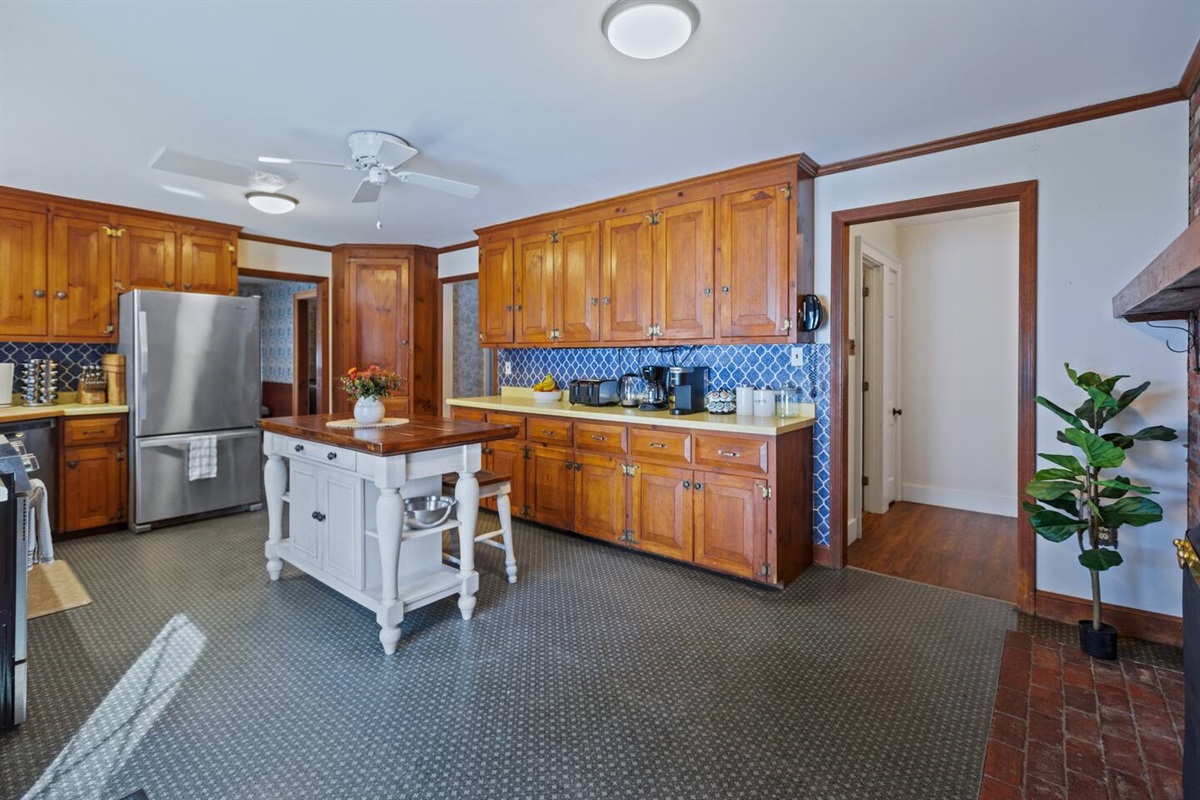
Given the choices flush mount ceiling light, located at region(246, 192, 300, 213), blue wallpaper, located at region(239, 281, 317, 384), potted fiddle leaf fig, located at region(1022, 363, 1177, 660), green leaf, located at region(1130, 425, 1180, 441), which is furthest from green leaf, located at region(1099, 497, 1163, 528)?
blue wallpaper, located at region(239, 281, 317, 384)

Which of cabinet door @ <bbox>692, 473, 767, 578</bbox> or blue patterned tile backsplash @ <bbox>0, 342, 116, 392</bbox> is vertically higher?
blue patterned tile backsplash @ <bbox>0, 342, 116, 392</bbox>

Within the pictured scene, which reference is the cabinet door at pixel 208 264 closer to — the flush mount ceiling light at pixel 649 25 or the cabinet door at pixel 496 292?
the cabinet door at pixel 496 292

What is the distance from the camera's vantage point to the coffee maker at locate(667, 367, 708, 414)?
3.65m

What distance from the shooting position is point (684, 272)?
369 cm

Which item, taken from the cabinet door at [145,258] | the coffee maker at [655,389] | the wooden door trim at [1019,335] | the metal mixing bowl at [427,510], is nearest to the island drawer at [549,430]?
the coffee maker at [655,389]

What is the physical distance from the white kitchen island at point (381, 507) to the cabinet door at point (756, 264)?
154 centimetres

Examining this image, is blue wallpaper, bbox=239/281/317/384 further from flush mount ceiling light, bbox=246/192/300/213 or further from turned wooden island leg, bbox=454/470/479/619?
turned wooden island leg, bbox=454/470/479/619

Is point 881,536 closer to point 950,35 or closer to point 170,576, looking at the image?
point 950,35

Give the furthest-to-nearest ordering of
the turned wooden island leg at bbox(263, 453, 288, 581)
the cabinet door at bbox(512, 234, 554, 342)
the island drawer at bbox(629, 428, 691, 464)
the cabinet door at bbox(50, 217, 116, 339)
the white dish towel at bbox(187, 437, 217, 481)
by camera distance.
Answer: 1. the cabinet door at bbox(512, 234, 554, 342)
2. the white dish towel at bbox(187, 437, 217, 481)
3. the cabinet door at bbox(50, 217, 116, 339)
4. the island drawer at bbox(629, 428, 691, 464)
5. the turned wooden island leg at bbox(263, 453, 288, 581)

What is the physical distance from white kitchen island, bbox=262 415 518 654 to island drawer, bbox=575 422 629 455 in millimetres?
810

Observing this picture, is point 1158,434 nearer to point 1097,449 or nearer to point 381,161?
point 1097,449

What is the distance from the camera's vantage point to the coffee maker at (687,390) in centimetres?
365

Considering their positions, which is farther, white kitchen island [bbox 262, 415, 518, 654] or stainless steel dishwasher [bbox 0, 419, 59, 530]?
stainless steel dishwasher [bbox 0, 419, 59, 530]

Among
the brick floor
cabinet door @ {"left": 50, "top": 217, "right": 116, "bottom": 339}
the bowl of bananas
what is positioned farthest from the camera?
the bowl of bananas
